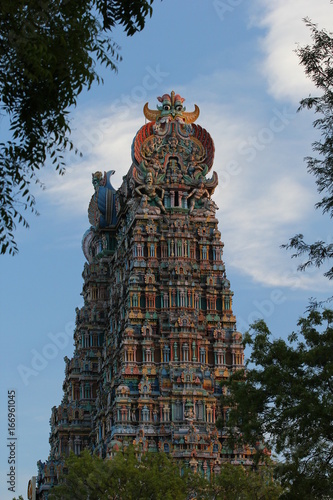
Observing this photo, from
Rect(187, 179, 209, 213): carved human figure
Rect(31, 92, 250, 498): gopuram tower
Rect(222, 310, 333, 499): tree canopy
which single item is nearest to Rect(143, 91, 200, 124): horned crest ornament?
Rect(31, 92, 250, 498): gopuram tower

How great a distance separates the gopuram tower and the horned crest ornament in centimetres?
8

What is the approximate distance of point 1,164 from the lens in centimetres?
1702

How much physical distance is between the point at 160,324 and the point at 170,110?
1696cm

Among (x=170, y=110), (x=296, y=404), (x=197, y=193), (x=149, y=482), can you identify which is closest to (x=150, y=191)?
(x=197, y=193)

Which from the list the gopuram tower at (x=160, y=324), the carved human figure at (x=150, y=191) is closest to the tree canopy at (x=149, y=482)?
the gopuram tower at (x=160, y=324)

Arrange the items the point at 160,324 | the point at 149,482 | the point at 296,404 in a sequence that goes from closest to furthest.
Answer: the point at 296,404 < the point at 149,482 < the point at 160,324

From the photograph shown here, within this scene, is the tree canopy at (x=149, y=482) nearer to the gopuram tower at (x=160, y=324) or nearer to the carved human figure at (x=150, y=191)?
the gopuram tower at (x=160, y=324)

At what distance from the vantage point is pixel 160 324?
222ft

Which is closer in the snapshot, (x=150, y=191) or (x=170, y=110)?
(x=150, y=191)

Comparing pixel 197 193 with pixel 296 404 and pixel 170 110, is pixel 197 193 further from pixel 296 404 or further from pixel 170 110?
pixel 296 404

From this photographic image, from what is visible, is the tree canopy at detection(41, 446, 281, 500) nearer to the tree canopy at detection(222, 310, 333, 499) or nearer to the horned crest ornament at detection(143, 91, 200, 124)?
the tree canopy at detection(222, 310, 333, 499)

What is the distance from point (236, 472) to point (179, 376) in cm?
1288

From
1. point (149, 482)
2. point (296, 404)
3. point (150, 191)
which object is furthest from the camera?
point (150, 191)

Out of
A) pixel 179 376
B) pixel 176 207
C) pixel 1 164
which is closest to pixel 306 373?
pixel 1 164
